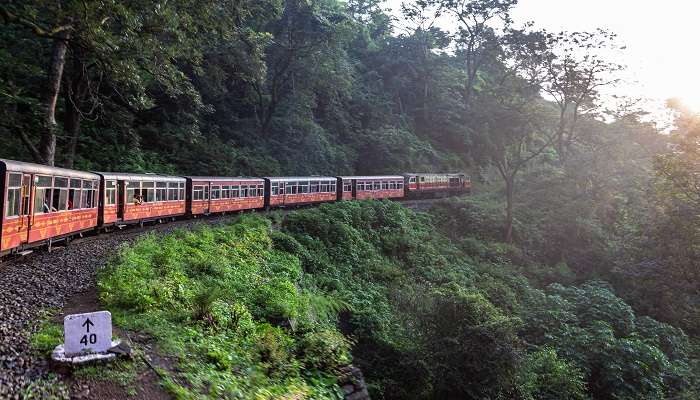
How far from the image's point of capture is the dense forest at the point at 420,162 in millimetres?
13180

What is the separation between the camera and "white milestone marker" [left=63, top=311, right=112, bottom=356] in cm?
544

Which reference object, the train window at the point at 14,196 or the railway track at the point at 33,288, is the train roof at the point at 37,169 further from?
the railway track at the point at 33,288

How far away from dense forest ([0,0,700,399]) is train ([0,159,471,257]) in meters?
2.52

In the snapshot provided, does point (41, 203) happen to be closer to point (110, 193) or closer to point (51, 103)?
point (110, 193)

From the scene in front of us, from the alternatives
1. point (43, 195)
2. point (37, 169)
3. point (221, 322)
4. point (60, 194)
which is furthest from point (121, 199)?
point (221, 322)

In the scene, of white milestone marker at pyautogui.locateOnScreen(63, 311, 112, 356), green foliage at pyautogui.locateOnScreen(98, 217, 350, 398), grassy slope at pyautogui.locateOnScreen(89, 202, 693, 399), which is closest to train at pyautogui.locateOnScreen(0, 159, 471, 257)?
green foliage at pyautogui.locateOnScreen(98, 217, 350, 398)

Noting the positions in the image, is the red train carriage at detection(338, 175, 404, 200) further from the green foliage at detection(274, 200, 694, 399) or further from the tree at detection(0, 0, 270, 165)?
the tree at detection(0, 0, 270, 165)

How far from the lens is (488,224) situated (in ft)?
105

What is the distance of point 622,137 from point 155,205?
29628mm

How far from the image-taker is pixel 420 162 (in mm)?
44562

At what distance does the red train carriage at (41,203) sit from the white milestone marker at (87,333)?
17.9 feet

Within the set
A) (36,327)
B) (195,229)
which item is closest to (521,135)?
(195,229)

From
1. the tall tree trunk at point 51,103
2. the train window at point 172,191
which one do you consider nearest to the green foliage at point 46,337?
the tall tree trunk at point 51,103

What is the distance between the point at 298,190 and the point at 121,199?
12.1m
